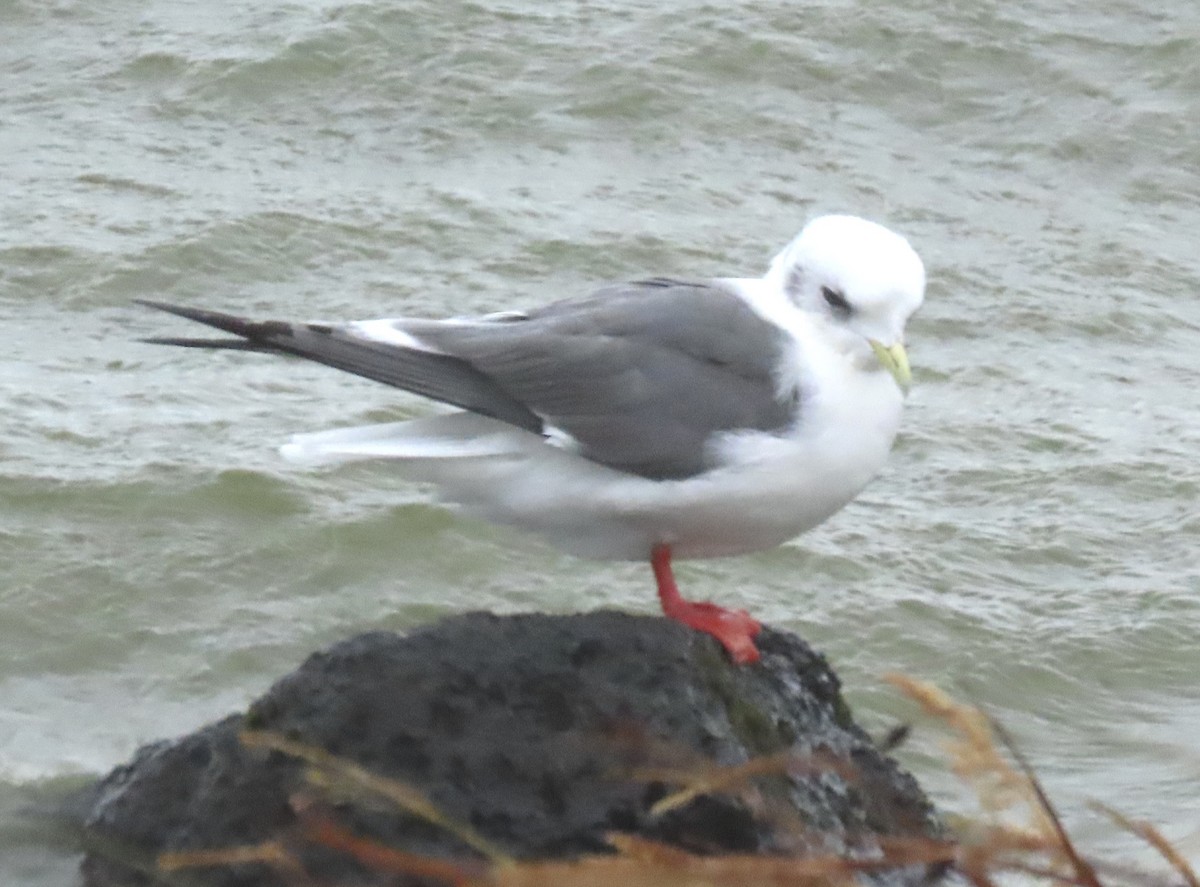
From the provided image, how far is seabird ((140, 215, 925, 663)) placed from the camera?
14.4 feet

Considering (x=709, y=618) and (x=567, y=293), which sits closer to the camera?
(x=709, y=618)

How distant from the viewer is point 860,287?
14.4 ft

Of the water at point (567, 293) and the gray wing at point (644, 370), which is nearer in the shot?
the gray wing at point (644, 370)

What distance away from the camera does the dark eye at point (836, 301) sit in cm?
447

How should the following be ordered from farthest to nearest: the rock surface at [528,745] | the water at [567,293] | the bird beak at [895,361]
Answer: the water at [567,293] < the bird beak at [895,361] < the rock surface at [528,745]

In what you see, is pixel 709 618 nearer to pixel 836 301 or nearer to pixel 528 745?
pixel 528 745

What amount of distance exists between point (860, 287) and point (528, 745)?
1128 mm

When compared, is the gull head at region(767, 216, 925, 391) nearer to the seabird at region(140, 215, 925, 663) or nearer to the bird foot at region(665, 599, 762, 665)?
the seabird at region(140, 215, 925, 663)

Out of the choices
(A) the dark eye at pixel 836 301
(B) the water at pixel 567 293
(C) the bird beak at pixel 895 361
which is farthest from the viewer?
(B) the water at pixel 567 293

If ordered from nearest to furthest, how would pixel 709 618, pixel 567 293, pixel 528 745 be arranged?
pixel 528 745 < pixel 709 618 < pixel 567 293

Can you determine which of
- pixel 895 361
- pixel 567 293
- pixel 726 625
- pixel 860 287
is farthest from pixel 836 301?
pixel 567 293

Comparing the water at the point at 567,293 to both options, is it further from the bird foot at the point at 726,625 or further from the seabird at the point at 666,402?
the seabird at the point at 666,402

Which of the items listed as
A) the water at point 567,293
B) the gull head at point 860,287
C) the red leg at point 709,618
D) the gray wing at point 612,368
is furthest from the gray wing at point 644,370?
the water at point 567,293

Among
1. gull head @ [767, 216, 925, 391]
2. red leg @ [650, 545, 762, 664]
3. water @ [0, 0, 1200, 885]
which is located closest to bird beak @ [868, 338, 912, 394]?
gull head @ [767, 216, 925, 391]
